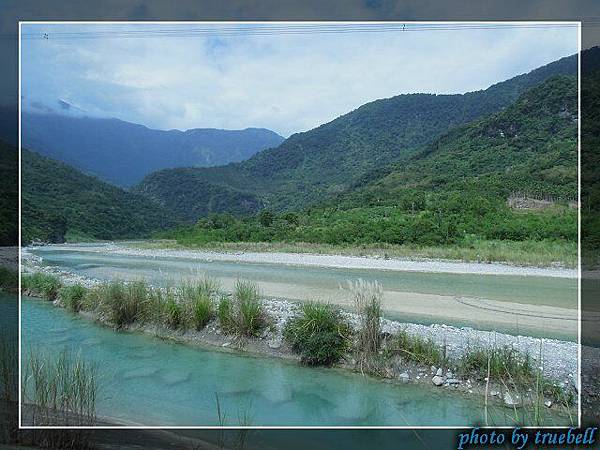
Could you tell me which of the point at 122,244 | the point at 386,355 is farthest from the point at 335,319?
the point at 122,244

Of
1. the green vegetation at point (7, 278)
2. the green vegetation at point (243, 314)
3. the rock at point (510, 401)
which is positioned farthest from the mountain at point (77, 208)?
the rock at point (510, 401)

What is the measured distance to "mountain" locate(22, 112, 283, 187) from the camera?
475 centimetres

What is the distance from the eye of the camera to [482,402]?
4.43 meters

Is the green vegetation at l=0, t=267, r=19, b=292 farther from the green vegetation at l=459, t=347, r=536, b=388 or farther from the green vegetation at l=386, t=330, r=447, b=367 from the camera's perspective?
the green vegetation at l=459, t=347, r=536, b=388

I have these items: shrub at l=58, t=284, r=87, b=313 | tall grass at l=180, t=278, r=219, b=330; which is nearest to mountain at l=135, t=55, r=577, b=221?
tall grass at l=180, t=278, r=219, b=330

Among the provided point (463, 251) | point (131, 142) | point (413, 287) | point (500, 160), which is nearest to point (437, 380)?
point (131, 142)

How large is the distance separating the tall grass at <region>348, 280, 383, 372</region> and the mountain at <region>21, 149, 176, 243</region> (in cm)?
383

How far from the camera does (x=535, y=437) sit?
2.55m

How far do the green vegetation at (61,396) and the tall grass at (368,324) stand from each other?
2681mm

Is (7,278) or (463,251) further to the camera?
(463,251)

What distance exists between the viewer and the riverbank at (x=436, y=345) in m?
4.61

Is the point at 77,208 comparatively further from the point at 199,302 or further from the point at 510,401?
the point at 510,401

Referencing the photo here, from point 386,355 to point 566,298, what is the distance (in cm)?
741

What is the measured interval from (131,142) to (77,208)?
25.9 ft
